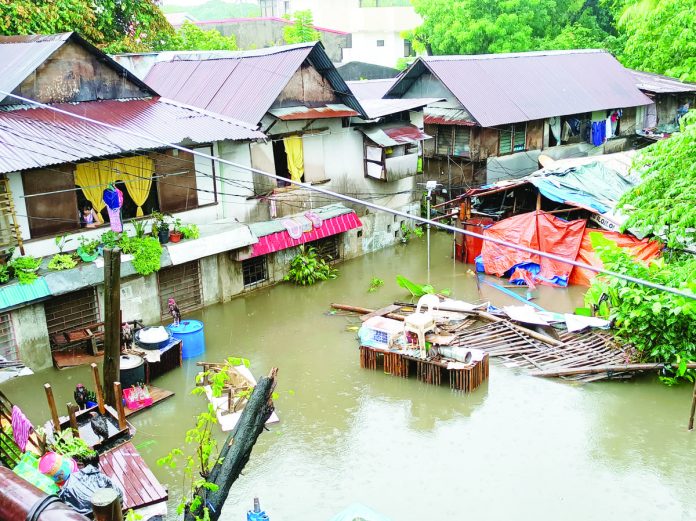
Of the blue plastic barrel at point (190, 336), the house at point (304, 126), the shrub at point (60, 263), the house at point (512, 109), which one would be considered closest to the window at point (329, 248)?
the house at point (304, 126)

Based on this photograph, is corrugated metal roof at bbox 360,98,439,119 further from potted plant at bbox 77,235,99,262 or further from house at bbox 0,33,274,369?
potted plant at bbox 77,235,99,262

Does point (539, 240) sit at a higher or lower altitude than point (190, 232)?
lower

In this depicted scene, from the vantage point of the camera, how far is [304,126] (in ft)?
74.8

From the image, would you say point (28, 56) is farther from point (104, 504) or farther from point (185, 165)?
point (104, 504)

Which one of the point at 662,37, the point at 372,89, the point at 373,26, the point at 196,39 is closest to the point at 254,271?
the point at 372,89

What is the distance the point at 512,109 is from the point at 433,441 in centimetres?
1859

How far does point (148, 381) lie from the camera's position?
15.8 meters

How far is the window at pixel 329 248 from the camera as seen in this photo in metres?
23.8

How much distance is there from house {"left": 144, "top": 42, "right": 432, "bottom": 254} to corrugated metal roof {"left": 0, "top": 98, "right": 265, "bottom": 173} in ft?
5.52

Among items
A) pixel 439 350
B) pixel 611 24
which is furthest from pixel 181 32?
pixel 439 350

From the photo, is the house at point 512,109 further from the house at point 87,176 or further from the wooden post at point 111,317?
the wooden post at point 111,317

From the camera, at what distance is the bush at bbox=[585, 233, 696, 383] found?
14672 mm

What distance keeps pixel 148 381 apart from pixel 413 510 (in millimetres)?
7505

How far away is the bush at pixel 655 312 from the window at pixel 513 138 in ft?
42.8
